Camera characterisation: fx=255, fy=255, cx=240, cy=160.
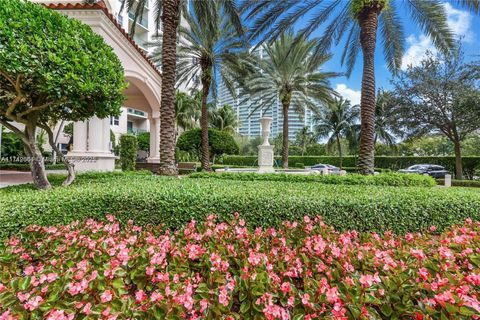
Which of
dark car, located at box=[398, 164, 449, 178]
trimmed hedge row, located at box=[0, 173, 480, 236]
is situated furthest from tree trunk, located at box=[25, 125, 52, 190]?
dark car, located at box=[398, 164, 449, 178]

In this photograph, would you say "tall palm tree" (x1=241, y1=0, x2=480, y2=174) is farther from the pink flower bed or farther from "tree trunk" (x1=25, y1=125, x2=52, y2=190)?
"tree trunk" (x1=25, y1=125, x2=52, y2=190)

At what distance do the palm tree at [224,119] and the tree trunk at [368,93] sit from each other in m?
30.0

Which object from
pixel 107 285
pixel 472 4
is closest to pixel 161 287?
pixel 107 285

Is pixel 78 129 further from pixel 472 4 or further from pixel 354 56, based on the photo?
pixel 472 4

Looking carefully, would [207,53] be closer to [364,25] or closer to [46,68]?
[364,25]

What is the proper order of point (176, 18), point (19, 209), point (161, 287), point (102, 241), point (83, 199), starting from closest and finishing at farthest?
point (161, 287) < point (102, 241) < point (19, 209) < point (83, 199) < point (176, 18)

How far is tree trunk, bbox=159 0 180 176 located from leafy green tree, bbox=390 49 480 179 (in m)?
19.1

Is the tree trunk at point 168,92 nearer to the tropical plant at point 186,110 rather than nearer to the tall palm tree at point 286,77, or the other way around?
the tall palm tree at point 286,77

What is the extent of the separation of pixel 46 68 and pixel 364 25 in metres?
9.83

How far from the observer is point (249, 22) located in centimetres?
1077

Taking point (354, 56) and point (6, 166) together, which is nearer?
point (354, 56)

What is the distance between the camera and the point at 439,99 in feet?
64.2

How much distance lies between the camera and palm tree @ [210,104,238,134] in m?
39.0

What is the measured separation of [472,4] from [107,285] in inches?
530
